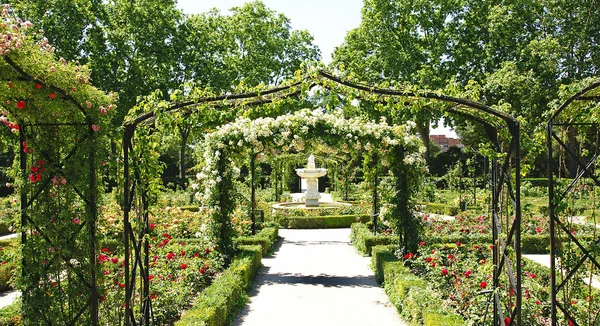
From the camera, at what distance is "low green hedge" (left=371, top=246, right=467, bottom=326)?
493 centimetres

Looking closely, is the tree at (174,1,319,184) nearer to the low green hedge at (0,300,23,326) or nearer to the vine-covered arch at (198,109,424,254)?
the vine-covered arch at (198,109,424,254)

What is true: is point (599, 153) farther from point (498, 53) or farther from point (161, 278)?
point (498, 53)

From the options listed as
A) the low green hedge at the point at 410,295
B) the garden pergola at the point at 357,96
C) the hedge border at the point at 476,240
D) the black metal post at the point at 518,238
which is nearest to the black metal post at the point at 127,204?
the garden pergola at the point at 357,96

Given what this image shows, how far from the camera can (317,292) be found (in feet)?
25.1

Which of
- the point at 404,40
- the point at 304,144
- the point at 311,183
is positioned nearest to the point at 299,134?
the point at 304,144

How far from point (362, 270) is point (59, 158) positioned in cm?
614

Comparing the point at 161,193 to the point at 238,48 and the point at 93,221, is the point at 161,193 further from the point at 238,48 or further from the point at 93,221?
the point at 238,48

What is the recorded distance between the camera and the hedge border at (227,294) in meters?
5.12

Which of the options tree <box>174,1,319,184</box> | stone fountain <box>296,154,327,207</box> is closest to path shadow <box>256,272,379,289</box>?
stone fountain <box>296,154,327,207</box>

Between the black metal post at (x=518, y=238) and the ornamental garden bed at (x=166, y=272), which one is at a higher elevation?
the black metal post at (x=518, y=238)

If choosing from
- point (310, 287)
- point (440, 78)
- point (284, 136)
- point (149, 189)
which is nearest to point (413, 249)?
point (310, 287)

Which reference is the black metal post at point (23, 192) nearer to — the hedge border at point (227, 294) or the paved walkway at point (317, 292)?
the hedge border at point (227, 294)

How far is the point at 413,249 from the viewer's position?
27.7 ft

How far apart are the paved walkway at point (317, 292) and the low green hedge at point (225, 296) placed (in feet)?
0.61
